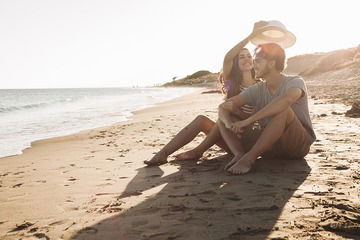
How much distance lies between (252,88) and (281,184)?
1307 millimetres

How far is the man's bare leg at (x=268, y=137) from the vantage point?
3.37m

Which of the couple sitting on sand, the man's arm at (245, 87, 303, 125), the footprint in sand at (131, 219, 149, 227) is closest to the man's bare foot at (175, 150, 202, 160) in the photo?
the couple sitting on sand

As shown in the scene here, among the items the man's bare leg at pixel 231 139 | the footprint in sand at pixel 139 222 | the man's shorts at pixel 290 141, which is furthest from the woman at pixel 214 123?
the footprint in sand at pixel 139 222

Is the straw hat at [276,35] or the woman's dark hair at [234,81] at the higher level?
the straw hat at [276,35]

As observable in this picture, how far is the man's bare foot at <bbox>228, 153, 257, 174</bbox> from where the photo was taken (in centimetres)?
342

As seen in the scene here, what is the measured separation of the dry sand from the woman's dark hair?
35.3 inches

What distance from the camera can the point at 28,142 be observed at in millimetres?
7898

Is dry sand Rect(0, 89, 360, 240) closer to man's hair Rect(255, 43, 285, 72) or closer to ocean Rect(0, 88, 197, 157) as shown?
man's hair Rect(255, 43, 285, 72)

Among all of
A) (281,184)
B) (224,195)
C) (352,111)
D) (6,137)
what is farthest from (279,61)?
(6,137)

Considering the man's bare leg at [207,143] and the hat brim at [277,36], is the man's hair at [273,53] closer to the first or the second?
the hat brim at [277,36]

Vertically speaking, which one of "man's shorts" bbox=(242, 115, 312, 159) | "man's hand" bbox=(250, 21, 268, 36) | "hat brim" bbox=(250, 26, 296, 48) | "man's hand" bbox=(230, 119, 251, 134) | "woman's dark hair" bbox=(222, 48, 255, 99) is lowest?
"man's shorts" bbox=(242, 115, 312, 159)

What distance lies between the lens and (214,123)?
4.42 metres

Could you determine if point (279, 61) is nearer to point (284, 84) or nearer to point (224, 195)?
point (284, 84)

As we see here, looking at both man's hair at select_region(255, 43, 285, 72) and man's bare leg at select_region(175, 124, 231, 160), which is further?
man's bare leg at select_region(175, 124, 231, 160)
